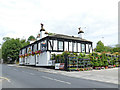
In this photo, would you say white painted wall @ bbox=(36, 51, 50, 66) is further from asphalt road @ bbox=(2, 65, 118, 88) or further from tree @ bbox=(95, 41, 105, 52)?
tree @ bbox=(95, 41, 105, 52)

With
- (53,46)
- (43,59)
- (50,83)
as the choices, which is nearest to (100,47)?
(53,46)

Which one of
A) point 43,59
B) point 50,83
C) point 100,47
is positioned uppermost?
point 100,47

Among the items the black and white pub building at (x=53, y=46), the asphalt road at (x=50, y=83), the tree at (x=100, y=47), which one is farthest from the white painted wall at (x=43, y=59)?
the tree at (x=100, y=47)

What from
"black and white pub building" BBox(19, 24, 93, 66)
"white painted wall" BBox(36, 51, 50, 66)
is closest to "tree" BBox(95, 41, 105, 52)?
"black and white pub building" BBox(19, 24, 93, 66)

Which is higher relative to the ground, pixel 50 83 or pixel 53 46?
pixel 53 46

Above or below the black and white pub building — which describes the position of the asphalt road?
below

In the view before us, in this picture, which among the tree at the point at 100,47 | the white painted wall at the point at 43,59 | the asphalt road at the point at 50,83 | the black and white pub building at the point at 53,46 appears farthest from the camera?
the tree at the point at 100,47

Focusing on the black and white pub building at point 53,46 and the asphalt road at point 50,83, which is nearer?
the asphalt road at point 50,83

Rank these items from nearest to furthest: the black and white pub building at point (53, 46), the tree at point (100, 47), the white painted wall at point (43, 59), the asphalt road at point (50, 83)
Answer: the asphalt road at point (50, 83), the white painted wall at point (43, 59), the black and white pub building at point (53, 46), the tree at point (100, 47)

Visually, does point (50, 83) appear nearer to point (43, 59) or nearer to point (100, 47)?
point (43, 59)

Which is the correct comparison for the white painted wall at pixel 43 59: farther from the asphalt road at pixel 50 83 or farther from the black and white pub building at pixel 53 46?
the asphalt road at pixel 50 83

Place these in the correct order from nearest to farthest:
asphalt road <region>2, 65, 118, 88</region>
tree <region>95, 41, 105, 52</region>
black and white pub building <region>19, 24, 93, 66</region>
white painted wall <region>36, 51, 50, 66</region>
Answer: asphalt road <region>2, 65, 118, 88</region>
white painted wall <region>36, 51, 50, 66</region>
black and white pub building <region>19, 24, 93, 66</region>
tree <region>95, 41, 105, 52</region>

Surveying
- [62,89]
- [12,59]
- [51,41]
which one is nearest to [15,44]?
[12,59]

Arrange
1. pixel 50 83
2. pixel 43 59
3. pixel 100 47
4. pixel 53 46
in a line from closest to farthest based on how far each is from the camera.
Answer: pixel 50 83 → pixel 53 46 → pixel 43 59 → pixel 100 47
